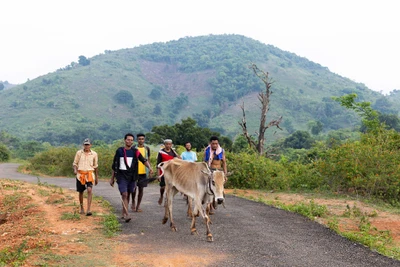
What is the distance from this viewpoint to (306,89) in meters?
117

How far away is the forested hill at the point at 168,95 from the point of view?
90062mm

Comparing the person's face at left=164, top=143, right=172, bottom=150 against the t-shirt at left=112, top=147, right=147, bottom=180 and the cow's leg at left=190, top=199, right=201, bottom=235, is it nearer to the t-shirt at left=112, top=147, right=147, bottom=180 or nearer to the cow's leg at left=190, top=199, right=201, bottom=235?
the t-shirt at left=112, top=147, right=147, bottom=180

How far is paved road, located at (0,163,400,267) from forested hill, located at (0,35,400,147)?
67363mm

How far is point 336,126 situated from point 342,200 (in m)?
83.4

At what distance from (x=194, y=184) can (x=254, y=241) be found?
5.50 feet

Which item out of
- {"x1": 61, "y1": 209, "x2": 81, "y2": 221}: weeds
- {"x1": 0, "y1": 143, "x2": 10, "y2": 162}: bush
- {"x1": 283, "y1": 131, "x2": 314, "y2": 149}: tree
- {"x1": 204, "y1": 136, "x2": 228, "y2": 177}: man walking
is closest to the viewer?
{"x1": 61, "y1": 209, "x2": 81, "y2": 221}: weeds

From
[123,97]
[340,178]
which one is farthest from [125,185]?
[123,97]

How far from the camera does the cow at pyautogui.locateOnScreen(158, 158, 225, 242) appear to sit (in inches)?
316

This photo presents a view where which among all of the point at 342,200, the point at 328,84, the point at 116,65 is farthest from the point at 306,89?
the point at 342,200

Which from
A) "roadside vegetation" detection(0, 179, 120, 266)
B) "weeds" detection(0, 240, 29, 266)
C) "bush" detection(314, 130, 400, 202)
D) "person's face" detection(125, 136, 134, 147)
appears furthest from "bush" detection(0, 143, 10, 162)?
"weeds" detection(0, 240, 29, 266)

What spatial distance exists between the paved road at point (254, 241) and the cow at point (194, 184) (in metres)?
0.41

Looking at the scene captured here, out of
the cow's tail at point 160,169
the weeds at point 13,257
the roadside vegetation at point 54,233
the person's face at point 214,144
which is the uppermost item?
the person's face at point 214,144

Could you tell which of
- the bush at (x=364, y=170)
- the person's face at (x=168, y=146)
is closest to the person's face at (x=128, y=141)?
the person's face at (x=168, y=146)

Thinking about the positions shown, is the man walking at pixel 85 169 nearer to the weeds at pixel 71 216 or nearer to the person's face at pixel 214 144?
the weeds at pixel 71 216
